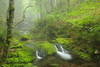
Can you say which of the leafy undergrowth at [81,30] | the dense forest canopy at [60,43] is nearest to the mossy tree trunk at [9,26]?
the dense forest canopy at [60,43]

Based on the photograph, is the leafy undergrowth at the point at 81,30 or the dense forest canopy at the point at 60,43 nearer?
the dense forest canopy at the point at 60,43

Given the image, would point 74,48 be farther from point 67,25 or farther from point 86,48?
point 67,25

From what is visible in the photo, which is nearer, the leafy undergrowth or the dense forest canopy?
the dense forest canopy

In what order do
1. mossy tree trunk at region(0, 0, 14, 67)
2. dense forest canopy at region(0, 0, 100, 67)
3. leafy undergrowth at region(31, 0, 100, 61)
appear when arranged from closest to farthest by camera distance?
mossy tree trunk at region(0, 0, 14, 67), dense forest canopy at region(0, 0, 100, 67), leafy undergrowth at region(31, 0, 100, 61)

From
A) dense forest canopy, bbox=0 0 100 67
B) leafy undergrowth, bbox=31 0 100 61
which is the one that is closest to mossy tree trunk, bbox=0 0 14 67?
dense forest canopy, bbox=0 0 100 67

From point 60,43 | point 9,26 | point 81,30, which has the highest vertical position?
point 9,26

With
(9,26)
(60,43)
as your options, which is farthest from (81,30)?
(9,26)

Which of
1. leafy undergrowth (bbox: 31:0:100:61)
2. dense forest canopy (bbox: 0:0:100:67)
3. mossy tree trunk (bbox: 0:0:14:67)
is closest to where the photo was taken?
mossy tree trunk (bbox: 0:0:14:67)

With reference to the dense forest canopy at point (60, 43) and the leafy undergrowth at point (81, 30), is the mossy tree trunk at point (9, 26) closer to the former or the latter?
the dense forest canopy at point (60, 43)

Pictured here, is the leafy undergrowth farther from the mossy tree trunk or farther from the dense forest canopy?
the mossy tree trunk

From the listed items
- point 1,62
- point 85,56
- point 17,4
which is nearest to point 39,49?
point 85,56

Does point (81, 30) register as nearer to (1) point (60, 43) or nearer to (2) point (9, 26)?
(1) point (60, 43)

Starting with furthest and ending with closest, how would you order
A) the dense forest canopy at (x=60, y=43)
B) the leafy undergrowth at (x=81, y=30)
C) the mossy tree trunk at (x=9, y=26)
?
1. the leafy undergrowth at (x=81, y=30)
2. the dense forest canopy at (x=60, y=43)
3. the mossy tree trunk at (x=9, y=26)

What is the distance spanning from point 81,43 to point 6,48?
28.8ft
